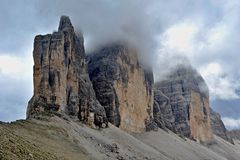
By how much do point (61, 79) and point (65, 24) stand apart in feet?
42.1

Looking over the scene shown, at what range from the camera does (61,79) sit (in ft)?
269

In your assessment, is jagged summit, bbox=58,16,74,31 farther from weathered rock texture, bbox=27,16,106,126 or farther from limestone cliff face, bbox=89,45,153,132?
limestone cliff face, bbox=89,45,153,132

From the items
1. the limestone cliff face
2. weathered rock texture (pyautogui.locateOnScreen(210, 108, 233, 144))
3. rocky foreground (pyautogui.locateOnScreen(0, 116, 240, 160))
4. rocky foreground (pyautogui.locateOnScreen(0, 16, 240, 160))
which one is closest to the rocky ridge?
the limestone cliff face

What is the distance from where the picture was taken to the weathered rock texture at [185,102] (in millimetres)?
150625

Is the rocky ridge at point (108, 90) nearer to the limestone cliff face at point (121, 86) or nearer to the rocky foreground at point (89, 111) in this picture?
the limestone cliff face at point (121, 86)

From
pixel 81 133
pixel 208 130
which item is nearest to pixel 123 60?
pixel 81 133

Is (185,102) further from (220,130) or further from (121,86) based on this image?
(121,86)

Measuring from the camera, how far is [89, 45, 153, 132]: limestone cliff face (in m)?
103

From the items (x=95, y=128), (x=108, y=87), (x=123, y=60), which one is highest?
(x=123, y=60)

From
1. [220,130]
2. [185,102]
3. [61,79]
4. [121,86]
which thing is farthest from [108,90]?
[220,130]

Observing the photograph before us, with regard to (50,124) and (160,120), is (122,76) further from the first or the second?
(50,124)

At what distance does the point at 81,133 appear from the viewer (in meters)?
72.6

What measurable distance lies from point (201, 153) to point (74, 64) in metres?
40.9

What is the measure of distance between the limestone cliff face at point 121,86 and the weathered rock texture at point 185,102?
30398 millimetres
